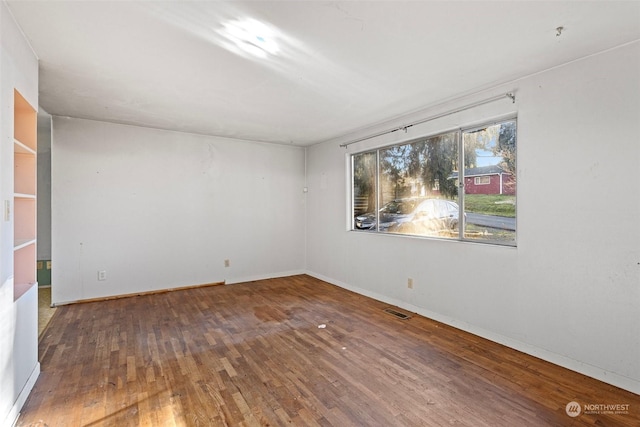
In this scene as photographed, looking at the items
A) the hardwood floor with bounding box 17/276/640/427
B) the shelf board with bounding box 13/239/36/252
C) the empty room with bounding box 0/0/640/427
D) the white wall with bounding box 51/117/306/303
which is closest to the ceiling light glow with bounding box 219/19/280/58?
the empty room with bounding box 0/0/640/427

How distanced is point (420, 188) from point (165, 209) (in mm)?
3660

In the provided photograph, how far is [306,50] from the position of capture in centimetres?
224

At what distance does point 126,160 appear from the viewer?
4.39 metres

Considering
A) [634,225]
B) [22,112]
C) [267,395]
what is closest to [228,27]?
[22,112]

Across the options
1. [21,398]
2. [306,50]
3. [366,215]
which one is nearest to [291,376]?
[21,398]

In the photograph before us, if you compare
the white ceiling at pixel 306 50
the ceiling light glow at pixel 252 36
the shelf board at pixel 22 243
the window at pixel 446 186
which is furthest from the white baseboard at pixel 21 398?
the window at pixel 446 186

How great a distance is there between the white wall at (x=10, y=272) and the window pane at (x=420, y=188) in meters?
3.66

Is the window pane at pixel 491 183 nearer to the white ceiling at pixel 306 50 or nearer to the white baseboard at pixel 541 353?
the white ceiling at pixel 306 50

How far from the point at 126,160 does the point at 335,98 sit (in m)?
3.15

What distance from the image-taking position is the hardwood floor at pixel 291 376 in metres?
1.91

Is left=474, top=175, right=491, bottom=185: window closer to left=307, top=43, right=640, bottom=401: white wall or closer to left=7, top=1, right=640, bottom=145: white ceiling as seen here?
left=307, top=43, right=640, bottom=401: white wall

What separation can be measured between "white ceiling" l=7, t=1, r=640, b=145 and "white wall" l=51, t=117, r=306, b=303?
898mm

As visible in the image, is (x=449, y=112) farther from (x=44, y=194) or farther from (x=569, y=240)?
(x=44, y=194)

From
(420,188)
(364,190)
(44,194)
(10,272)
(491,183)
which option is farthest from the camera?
(44,194)
